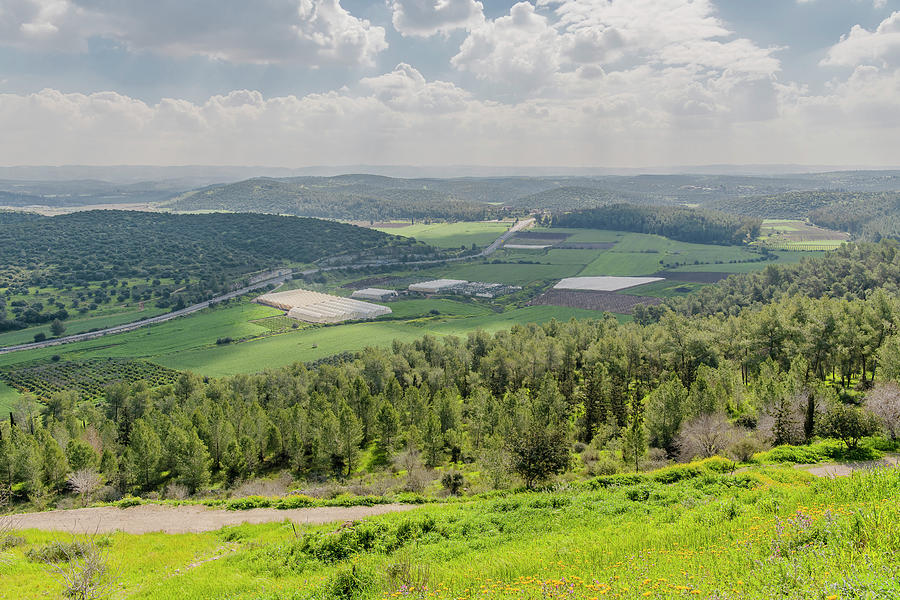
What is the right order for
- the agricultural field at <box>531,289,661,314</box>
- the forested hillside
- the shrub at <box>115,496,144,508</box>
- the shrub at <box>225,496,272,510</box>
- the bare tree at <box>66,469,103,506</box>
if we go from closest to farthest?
the shrub at <box>225,496,272,510</box>
the shrub at <box>115,496,144,508</box>
the bare tree at <box>66,469,103,506</box>
the forested hillside
the agricultural field at <box>531,289,661,314</box>

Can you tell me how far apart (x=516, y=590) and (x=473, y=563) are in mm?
5988

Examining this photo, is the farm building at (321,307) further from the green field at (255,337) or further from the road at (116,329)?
the road at (116,329)

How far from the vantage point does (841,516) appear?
1728cm

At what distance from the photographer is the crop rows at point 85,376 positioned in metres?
103

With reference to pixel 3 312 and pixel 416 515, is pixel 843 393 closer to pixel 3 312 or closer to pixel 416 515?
pixel 416 515

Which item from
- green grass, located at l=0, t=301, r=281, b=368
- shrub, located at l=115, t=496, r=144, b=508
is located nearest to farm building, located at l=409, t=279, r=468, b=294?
green grass, located at l=0, t=301, r=281, b=368

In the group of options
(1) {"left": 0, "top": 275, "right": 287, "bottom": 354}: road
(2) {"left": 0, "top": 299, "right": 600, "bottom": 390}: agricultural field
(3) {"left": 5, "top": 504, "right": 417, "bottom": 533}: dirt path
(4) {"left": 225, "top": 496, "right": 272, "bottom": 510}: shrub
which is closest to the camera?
(3) {"left": 5, "top": 504, "right": 417, "bottom": 533}: dirt path

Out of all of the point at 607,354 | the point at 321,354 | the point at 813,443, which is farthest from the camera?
the point at 321,354

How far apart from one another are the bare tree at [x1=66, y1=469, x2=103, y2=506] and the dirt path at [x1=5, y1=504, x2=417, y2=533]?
10.0 meters

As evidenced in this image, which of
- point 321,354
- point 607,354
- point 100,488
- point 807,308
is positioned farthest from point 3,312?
point 807,308

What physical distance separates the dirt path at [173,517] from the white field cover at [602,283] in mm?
145016

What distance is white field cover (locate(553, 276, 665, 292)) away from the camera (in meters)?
174

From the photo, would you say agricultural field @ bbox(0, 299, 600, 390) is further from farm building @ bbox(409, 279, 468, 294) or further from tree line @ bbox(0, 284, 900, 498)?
tree line @ bbox(0, 284, 900, 498)

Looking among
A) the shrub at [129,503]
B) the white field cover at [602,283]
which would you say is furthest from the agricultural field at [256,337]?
the shrub at [129,503]
